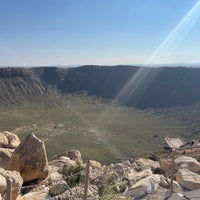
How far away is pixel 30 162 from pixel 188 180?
7.76 m

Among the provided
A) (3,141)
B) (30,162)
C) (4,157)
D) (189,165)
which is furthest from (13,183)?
(3,141)

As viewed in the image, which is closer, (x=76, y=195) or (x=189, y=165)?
(x=76, y=195)

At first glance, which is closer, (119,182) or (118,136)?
(119,182)

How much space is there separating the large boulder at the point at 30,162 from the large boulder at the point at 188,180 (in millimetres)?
6792

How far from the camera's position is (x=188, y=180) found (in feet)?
43.5

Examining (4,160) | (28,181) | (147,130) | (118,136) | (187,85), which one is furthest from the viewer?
(187,85)

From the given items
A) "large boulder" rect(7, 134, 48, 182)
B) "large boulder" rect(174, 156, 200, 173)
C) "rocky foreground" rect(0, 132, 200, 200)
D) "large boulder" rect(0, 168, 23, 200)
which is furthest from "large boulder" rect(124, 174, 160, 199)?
"large boulder" rect(7, 134, 48, 182)

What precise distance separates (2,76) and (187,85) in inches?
3936

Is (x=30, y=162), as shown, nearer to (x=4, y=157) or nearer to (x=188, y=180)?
(x=4, y=157)

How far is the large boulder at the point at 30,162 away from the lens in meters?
17.0

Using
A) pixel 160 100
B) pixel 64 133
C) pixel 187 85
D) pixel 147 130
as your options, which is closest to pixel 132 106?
pixel 160 100

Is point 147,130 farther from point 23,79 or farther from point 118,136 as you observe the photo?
point 23,79

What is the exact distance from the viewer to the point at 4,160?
19578 mm

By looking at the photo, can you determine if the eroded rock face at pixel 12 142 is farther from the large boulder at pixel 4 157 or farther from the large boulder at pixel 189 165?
the large boulder at pixel 189 165
